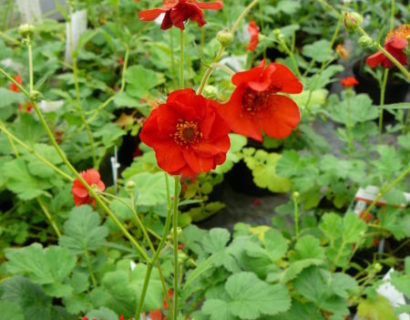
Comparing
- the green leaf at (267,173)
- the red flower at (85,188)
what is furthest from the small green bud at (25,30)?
the green leaf at (267,173)

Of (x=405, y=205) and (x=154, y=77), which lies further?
(x=154, y=77)

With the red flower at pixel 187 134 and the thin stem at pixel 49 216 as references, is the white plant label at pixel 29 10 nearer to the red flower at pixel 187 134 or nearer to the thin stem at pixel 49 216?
the thin stem at pixel 49 216

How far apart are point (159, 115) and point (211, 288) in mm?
510

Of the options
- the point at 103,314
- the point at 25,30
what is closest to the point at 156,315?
the point at 103,314

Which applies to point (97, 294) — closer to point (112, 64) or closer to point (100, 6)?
point (112, 64)

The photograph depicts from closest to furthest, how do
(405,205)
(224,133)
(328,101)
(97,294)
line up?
1. (224,133)
2. (97,294)
3. (405,205)
4. (328,101)

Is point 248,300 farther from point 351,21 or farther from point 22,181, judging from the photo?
point 22,181

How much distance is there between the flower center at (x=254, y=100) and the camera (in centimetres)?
54

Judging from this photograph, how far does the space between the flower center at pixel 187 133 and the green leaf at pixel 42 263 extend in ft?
1.54

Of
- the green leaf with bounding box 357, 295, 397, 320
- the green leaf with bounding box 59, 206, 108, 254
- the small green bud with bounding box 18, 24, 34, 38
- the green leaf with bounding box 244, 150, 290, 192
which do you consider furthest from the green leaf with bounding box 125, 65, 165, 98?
the green leaf with bounding box 357, 295, 397, 320

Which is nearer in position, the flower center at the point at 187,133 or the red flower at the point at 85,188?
the flower center at the point at 187,133

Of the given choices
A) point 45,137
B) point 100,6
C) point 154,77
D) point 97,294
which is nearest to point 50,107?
point 45,137

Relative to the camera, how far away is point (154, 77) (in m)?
1.44

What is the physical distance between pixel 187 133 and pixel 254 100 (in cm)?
9
